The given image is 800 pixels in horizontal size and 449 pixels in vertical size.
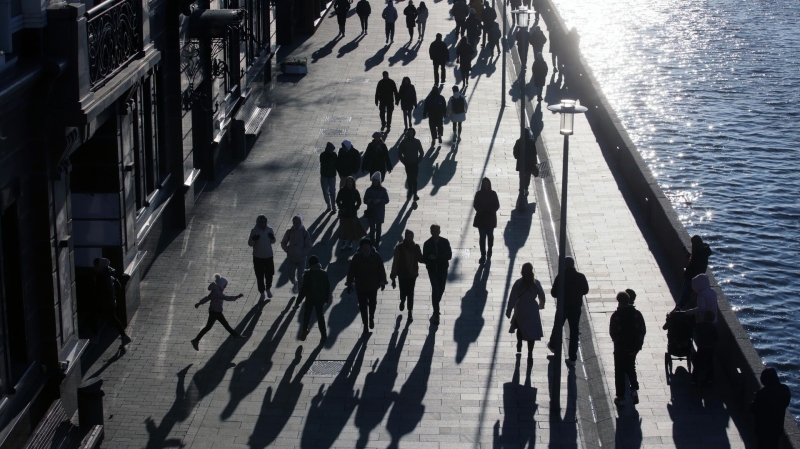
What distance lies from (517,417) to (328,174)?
9166 mm

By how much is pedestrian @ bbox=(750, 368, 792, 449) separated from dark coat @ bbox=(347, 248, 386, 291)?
5781mm

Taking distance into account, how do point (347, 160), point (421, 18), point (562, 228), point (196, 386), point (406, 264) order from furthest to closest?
point (421, 18) → point (347, 160) → point (406, 264) → point (196, 386) → point (562, 228)

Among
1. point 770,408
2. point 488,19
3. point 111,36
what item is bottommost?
point 770,408

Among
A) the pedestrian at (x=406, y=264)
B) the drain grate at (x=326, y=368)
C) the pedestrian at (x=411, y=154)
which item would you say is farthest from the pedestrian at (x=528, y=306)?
the pedestrian at (x=411, y=154)

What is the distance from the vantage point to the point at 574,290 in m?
17.0

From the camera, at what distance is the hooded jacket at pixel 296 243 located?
1958 centimetres

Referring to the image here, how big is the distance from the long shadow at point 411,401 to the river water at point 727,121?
21.8 ft

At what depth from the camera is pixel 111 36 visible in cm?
1709

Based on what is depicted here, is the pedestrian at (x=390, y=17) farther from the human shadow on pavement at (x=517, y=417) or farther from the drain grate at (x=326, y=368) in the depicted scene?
the human shadow on pavement at (x=517, y=417)

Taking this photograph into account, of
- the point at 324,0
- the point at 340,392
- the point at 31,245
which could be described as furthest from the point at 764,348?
the point at 324,0

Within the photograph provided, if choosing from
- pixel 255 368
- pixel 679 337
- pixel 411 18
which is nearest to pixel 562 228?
pixel 679 337

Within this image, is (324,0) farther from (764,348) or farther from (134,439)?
(134,439)

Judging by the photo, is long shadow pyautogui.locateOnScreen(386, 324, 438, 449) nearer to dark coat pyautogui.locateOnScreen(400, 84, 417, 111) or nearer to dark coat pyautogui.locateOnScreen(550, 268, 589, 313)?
dark coat pyautogui.locateOnScreen(550, 268, 589, 313)

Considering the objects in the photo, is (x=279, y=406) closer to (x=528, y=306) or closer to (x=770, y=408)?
(x=528, y=306)
